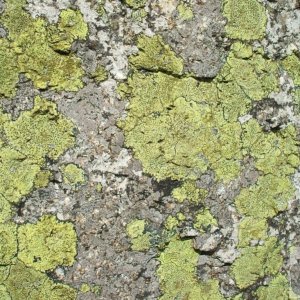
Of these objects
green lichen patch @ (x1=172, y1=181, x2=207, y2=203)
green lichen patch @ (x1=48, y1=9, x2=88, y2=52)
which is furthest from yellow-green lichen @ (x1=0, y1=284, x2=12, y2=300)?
green lichen patch @ (x1=48, y1=9, x2=88, y2=52)

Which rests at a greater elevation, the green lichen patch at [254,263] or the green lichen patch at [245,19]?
the green lichen patch at [245,19]

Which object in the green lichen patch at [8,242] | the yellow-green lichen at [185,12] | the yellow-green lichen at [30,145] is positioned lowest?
the green lichen patch at [8,242]

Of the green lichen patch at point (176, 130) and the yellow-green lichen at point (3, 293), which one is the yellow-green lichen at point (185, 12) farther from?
the yellow-green lichen at point (3, 293)

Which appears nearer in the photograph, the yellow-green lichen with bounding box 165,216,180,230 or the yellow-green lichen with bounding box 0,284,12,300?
the yellow-green lichen with bounding box 0,284,12,300

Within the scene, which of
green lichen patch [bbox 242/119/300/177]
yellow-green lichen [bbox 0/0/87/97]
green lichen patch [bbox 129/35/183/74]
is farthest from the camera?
green lichen patch [bbox 242/119/300/177]

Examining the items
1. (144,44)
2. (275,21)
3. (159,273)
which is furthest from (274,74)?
(159,273)

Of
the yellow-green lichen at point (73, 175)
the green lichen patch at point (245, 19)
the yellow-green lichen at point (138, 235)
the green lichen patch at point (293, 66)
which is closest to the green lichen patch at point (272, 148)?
the green lichen patch at point (293, 66)

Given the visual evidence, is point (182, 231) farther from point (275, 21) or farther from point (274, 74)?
point (275, 21)

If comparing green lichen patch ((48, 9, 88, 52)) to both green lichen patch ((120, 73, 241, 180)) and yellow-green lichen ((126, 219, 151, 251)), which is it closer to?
green lichen patch ((120, 73, 241, 180))
